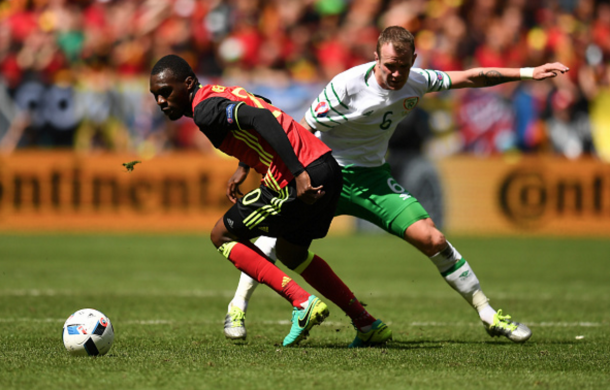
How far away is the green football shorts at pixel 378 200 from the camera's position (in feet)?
19.2

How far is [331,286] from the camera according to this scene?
5.71 meters

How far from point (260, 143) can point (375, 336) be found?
5.06 ft

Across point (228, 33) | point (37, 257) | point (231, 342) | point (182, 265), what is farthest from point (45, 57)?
point (231, 342)

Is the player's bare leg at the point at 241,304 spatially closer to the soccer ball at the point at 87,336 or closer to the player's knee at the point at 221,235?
the player's knee at the point at 221,235

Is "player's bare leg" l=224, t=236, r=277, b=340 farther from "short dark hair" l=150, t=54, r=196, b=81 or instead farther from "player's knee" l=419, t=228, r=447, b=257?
"short dark hair" l=150, t=54, r=196, b=81

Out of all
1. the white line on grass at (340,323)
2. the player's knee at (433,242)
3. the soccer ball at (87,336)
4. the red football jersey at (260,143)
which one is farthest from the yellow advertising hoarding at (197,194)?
the soccer ball at (87,336)

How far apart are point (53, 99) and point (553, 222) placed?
9458mm

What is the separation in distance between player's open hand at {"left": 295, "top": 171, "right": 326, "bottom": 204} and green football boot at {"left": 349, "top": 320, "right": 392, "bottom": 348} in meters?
1.17

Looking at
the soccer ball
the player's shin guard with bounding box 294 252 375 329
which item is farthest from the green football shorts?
the soccer ball

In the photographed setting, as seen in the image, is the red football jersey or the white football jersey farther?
the white football jersey

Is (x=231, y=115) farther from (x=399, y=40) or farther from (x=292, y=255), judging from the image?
(x=399, y=40)

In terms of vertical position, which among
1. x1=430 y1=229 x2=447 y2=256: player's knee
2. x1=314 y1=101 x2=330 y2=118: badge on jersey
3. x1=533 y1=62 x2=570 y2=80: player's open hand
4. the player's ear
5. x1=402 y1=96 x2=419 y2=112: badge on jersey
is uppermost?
x1=533 y1=62 x2=570 y2=80: player's open hand

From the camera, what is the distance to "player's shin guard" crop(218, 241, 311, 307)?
5.25 meters

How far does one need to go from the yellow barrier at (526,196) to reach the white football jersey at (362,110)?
9573mm
